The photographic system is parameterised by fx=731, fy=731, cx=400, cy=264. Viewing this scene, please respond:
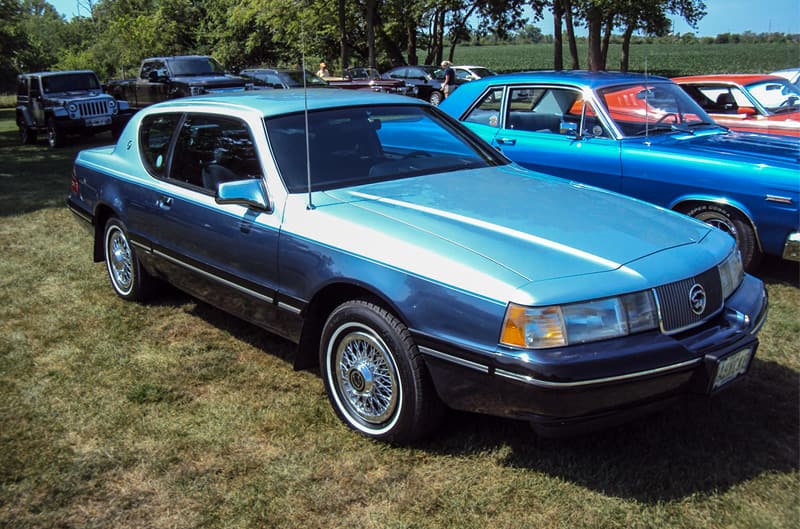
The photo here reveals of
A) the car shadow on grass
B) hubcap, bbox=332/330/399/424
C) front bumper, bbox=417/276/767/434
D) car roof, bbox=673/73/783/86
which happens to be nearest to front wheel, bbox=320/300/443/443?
hubcap, bbox=332/330/399/424

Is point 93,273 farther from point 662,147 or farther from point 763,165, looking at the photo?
point 763,165

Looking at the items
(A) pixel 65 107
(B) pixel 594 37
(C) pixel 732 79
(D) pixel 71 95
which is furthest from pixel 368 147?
(B) pixel 594 37

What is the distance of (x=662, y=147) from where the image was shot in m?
5.91

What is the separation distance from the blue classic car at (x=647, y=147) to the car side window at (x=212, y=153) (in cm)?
319

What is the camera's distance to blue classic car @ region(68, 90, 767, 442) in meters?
2.78

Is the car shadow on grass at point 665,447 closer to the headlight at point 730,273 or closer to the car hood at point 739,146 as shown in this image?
the headlight at point 730,273

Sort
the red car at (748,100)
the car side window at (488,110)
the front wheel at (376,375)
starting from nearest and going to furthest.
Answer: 1. the front wheel at (376,375)
2. the car side window at (488,110)
3. the red car at (748,100)

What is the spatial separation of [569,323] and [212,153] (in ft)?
8.21

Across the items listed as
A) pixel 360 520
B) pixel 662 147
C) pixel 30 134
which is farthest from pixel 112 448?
pixel 30 134

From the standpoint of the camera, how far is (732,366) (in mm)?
2984

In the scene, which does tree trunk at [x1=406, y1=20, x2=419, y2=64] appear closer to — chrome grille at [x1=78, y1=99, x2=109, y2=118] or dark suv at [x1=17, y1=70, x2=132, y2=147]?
dark suv at [x1=17, y1=70, x2=132, y2=147]

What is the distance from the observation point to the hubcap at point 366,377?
325 centimetres

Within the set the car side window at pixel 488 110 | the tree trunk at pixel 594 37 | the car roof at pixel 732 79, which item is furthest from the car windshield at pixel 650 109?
the tree trunk at pixel 594 37

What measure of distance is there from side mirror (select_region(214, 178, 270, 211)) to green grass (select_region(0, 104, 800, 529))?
3.43ft
